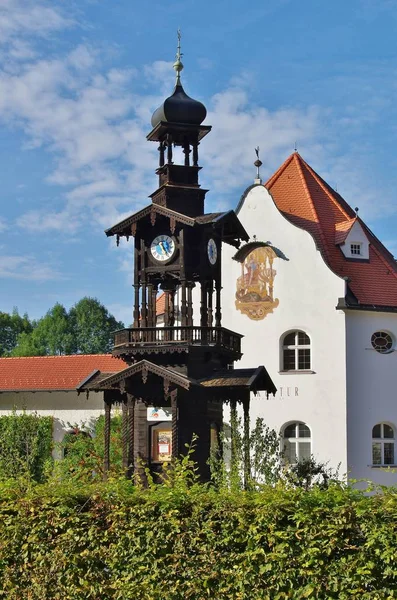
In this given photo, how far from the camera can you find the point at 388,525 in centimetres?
991

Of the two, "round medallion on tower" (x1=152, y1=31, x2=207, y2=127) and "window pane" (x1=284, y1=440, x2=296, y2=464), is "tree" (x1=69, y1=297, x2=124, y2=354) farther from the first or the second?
"round medallion on tower" (x1=152, y1=31, x2=207, y2=127)

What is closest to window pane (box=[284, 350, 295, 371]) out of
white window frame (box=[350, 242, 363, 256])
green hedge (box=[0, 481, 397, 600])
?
white window frame (box=[350, 242, 363, 256])

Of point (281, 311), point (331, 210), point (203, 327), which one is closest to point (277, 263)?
point (281, 311)

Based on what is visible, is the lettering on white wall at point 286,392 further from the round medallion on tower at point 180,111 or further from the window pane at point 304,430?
the round medallion on tower at point 180,111

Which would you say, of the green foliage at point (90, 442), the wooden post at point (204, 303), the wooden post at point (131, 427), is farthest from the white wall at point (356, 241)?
the wooden post at point (131, 427)

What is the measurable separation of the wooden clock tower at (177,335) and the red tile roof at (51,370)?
12.5m

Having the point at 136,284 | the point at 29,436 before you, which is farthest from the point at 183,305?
the point at 29,436

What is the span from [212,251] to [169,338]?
281cm

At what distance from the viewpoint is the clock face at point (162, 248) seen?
25.0 meters

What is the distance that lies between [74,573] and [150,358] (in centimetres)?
1325

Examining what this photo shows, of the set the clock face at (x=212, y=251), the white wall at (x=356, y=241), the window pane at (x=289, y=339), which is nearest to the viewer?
the clock face at (x=212, y=251)

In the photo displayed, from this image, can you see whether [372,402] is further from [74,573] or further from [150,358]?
[74,573]

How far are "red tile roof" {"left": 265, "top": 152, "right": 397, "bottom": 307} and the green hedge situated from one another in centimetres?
2289

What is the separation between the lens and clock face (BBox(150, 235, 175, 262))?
2505cm
